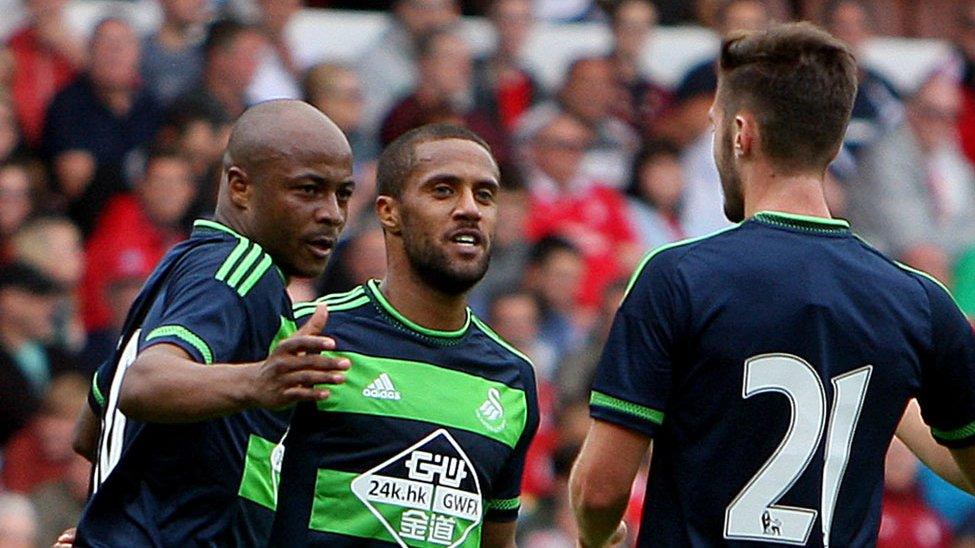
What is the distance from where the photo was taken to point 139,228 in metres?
9.43

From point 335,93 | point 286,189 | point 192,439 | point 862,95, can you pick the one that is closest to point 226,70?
point 335,93

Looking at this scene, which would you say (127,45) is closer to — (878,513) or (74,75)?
(74,75)

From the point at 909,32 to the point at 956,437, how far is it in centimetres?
893

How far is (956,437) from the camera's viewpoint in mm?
4754

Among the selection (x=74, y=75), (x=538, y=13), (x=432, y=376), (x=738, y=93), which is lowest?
(x=432, y=376)

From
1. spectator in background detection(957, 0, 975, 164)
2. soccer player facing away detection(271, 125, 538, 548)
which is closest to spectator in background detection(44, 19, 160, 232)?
soccer player facing away detection(271, 125, 538, 548)

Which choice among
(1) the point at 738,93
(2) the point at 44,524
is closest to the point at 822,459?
(1) the point at 738,93

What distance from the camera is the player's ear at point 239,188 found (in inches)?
196

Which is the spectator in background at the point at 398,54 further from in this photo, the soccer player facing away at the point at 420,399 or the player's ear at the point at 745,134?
the player's ear at the point at 745,134

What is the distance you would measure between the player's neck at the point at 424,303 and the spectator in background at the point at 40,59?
4590 mm

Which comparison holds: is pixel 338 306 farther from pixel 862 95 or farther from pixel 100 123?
pixel 862 95

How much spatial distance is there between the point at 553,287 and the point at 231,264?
5.91 m

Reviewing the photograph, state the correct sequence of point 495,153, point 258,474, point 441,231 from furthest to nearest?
point 495,153
point 441,231
point 258,474

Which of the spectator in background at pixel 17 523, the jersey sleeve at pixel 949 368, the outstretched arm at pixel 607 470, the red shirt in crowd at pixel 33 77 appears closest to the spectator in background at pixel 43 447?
the spectator in background at pixel 17 523
